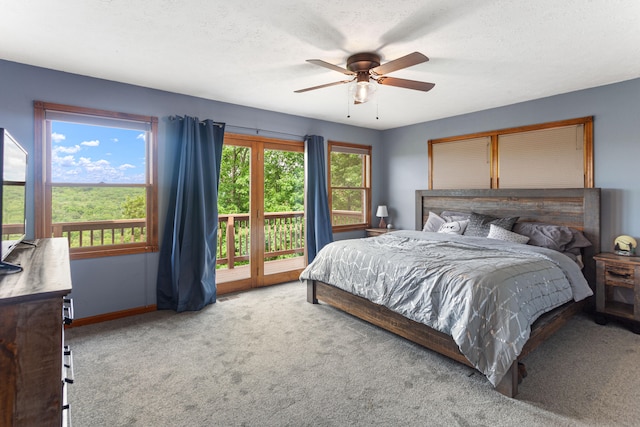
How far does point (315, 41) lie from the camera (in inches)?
103

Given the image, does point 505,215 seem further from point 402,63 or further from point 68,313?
point 68,313

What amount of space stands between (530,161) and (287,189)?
327cm

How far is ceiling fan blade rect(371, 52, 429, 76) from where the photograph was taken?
7.71 feet

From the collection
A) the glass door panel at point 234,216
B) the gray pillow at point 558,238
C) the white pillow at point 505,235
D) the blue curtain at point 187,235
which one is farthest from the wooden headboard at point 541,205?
the blue curtain at point 187,235

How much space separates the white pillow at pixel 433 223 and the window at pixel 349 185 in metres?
1.27

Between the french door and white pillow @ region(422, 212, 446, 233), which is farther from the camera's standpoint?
white pillow @ region(422, 212, 446, 233)

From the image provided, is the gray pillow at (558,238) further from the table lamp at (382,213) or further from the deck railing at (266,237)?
the deck railing at (266,237)

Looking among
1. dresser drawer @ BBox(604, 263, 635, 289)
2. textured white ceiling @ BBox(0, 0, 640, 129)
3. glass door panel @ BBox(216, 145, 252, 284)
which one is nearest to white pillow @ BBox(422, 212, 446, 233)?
textured white ceiling @ BBox(0, 0, 640, 129)

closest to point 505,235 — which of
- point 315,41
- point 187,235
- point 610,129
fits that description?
point 610,129

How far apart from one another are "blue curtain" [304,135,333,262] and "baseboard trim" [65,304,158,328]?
2.26m

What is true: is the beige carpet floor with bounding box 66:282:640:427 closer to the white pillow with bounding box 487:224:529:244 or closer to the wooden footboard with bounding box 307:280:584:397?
the wooden footboard with bounding box 307:280:584:397

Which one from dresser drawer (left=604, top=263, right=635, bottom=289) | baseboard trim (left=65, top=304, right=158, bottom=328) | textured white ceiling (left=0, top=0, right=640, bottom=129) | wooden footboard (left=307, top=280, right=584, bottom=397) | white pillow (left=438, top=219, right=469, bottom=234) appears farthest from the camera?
white pillow (left=438, top=219, right=469, bottom=234)

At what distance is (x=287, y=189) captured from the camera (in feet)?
16.6

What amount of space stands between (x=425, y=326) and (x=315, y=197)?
9.02ft
